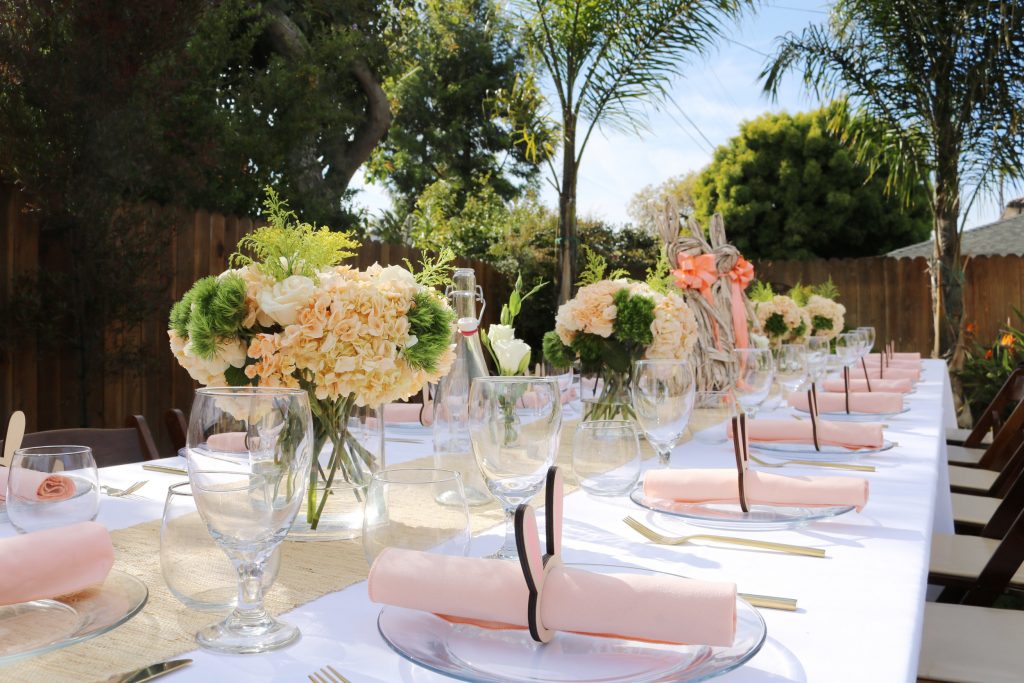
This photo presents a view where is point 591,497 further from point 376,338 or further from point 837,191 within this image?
point 837,191

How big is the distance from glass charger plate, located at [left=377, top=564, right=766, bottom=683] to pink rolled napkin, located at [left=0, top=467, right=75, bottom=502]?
51 centimetres

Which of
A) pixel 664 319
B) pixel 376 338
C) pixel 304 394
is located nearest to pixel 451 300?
pixel 376 338

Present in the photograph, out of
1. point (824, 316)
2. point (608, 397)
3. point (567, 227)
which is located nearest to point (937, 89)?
point (567, 227)

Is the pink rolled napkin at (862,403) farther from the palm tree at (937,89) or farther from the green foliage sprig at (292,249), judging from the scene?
the palm tree at (937,89)

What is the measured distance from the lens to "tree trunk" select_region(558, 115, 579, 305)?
713 cm

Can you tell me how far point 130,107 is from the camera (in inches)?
169

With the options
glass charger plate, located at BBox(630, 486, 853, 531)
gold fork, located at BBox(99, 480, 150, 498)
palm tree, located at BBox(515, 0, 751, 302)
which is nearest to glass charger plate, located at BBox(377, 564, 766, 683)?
glass charger plate, located at BBox(630, 486, 853, 531)

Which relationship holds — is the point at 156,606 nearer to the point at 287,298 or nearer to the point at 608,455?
the point at 287,298

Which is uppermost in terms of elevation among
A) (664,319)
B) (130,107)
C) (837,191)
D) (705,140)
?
(705,140)

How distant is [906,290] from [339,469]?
11.3m

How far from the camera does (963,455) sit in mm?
3961

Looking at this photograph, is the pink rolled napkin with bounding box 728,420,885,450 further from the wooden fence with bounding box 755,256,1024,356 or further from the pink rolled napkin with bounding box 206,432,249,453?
the wooden fence with bounding box 755,256,1024,356

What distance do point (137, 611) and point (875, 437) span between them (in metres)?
1.50

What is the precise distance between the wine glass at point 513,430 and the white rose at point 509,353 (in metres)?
0.82
